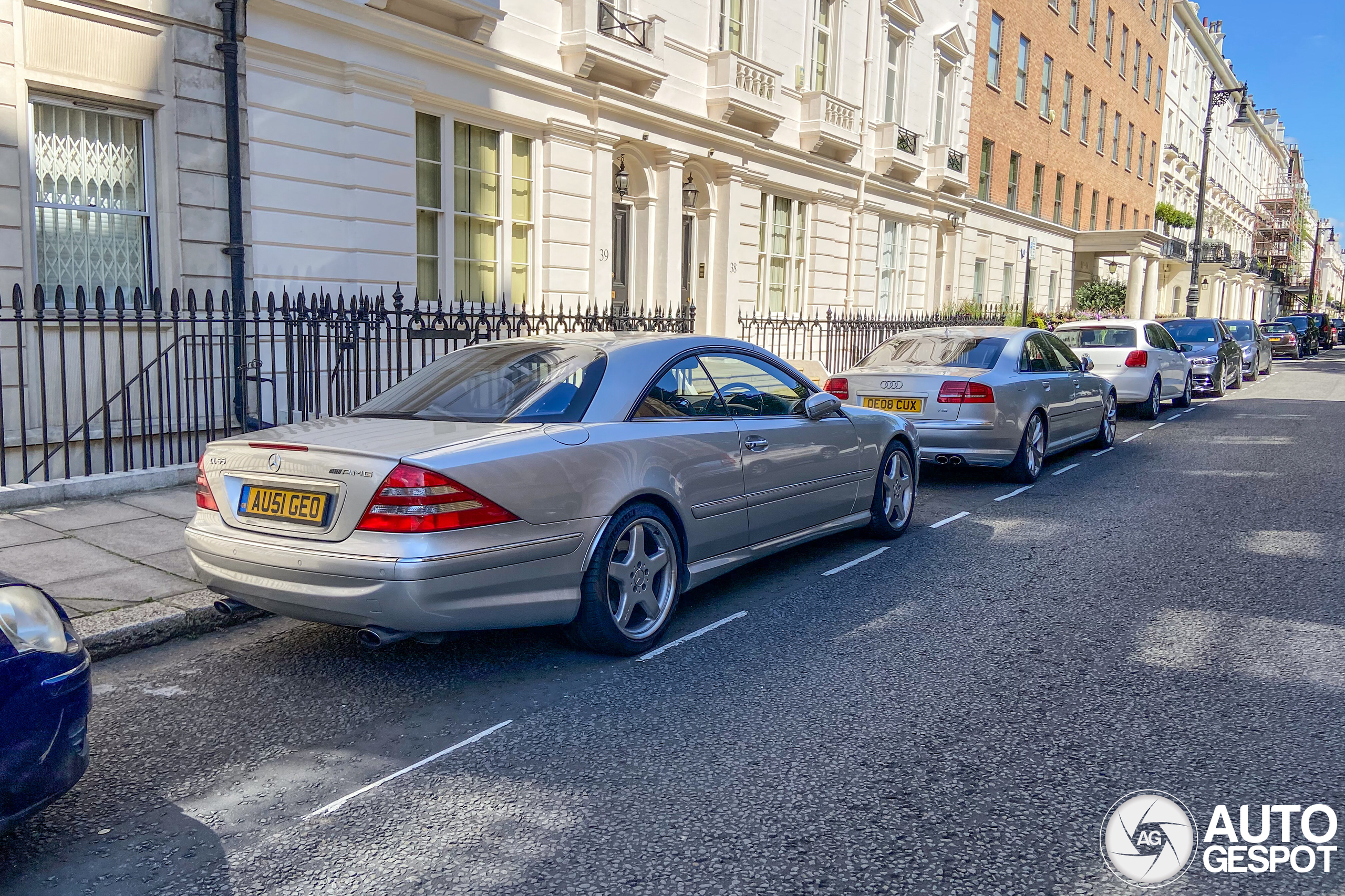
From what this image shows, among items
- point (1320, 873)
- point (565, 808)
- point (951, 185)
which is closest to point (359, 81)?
point (565, 808)

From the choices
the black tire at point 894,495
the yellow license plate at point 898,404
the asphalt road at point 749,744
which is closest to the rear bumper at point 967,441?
the yellow license plate at point 898,404

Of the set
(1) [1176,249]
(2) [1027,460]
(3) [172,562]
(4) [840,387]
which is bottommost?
(3) [172,562]

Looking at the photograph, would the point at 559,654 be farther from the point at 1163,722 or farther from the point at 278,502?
the point at 1163,722

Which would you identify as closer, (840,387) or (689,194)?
(840,387)

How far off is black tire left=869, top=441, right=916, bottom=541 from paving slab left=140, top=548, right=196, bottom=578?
14.4 ft

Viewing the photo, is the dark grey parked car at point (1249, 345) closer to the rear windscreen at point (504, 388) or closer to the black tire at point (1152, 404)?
the black tire at point (1152, 404)

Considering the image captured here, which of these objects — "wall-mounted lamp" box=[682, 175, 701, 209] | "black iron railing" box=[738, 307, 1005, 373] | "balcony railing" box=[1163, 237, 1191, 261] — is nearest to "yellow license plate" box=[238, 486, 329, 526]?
"black iron railing" box=[738, 307, 1005, 373]

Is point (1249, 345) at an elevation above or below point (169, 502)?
above

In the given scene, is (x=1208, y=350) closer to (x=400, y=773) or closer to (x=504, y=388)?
(x=504, y=388)

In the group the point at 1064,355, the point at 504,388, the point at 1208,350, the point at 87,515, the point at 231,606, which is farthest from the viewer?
the point at 1208,350

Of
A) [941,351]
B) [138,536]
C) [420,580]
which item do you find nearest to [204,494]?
[420,580]

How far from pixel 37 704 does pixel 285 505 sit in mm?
1658

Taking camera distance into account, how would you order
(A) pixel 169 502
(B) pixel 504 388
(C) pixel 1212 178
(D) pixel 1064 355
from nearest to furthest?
(B) pixel 504 388, (A) pixel 169 502, (D) pixel 1064 355, (C) pixel 1212 178

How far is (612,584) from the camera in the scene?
15.8ft
